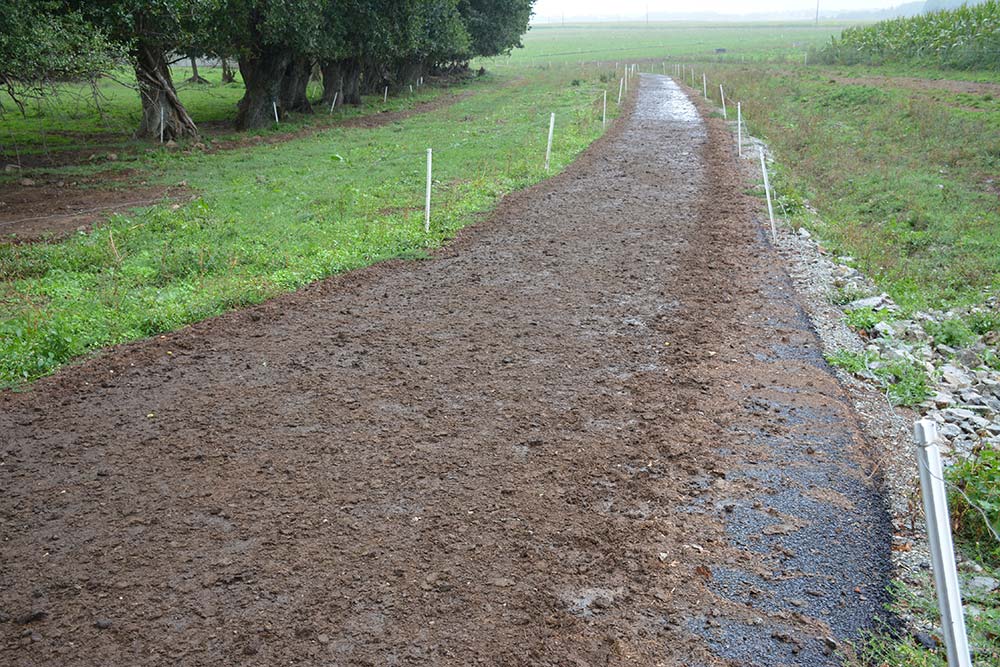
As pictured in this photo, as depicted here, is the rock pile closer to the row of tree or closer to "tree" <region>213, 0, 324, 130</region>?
the row of tree

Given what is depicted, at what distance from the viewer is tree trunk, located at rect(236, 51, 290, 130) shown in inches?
1067

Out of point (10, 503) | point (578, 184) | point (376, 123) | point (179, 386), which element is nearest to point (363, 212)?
point (578, 184)

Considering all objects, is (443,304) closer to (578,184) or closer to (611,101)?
(578,184)

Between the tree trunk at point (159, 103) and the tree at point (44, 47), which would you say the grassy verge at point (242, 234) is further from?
the tree at point (44, 47)

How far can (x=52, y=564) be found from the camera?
4805 millimetres

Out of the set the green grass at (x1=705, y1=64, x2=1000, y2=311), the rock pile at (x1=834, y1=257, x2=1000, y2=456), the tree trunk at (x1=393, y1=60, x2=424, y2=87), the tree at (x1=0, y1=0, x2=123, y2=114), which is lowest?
the rock pile at (x1=834, y1=257, x2=1000, y2=456)

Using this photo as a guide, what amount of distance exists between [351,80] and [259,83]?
31.3ft

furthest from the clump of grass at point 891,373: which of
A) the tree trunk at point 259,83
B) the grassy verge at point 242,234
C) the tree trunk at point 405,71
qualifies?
the tree trunk at point 405,71

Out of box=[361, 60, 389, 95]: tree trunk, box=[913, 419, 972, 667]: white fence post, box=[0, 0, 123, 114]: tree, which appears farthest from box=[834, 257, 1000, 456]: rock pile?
box=[361, 60, 389, 95]: tree trunk

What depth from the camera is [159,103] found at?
76.4 feet

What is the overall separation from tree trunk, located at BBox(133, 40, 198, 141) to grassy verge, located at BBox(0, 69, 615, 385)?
2.74 meters

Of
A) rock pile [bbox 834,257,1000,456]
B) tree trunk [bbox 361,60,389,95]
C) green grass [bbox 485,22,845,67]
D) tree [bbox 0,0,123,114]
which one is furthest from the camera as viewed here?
green grass [bbox 485,22,845,67]

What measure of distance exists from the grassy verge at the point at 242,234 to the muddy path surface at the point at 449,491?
0.71 meters

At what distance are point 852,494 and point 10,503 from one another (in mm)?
5981
